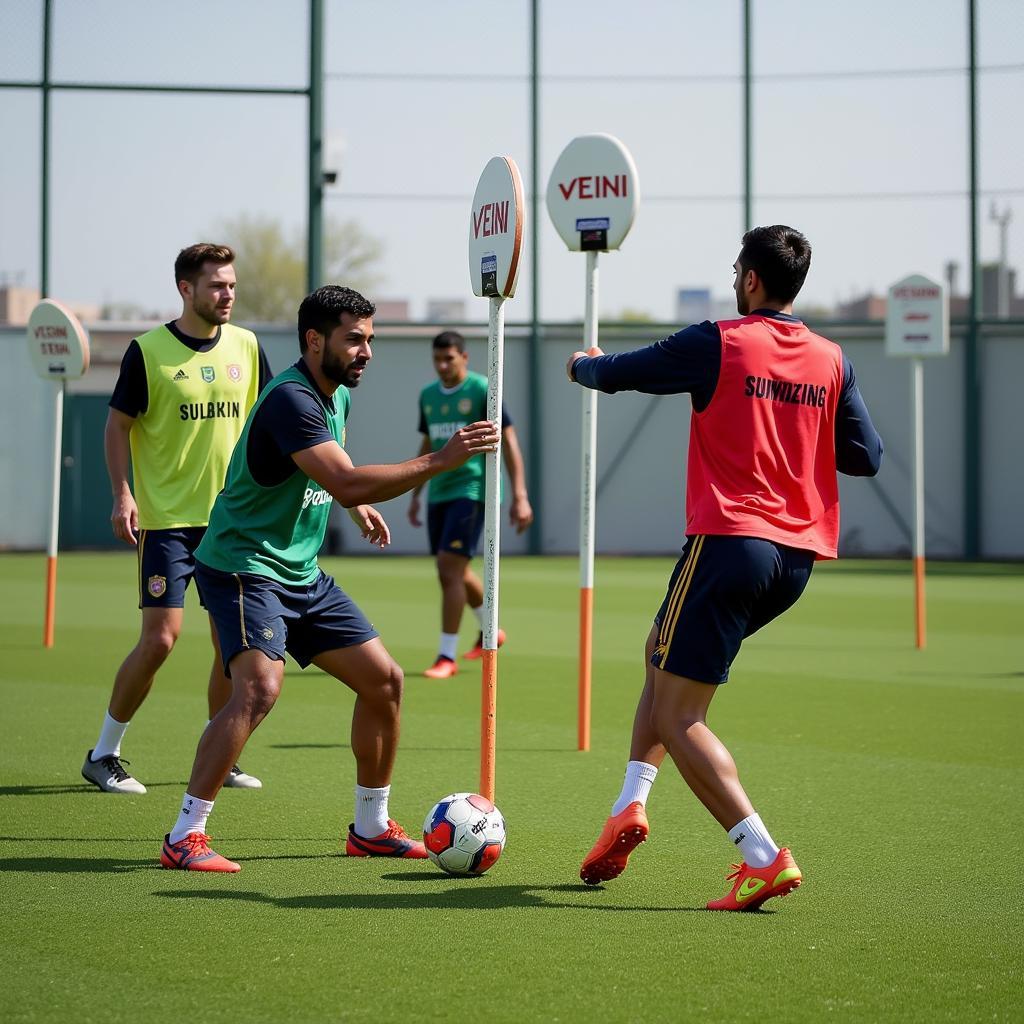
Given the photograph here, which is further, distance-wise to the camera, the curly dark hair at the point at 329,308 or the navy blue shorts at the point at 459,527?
the navy blue shorts at the point at 459,527

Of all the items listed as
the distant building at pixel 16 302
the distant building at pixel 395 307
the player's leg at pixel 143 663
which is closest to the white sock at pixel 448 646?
the player's leg at pixel 143 663

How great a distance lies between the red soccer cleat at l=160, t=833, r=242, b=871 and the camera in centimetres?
547

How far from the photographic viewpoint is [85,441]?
2680 cm

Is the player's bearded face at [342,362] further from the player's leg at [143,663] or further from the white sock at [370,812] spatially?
the player's leg at [143,663]

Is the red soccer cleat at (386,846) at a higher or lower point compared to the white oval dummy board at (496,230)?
lower

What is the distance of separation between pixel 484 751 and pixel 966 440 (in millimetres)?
21654

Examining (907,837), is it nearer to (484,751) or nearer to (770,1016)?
(484,751)

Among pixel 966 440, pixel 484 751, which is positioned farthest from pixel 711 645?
pixel 966 440

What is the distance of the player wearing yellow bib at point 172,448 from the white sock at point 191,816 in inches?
56.6

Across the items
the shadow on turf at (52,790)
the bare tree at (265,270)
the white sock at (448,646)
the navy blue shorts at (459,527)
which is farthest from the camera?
the bare tree at (265,270)

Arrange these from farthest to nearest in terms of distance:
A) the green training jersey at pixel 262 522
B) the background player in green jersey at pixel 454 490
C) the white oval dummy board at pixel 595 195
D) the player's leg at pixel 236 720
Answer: the background player in green jersey at pixel 454 490, the white oval dummy board at pixel 595 195, the green training jersey at pixel 262 522, the player's leg at pixel 236 720

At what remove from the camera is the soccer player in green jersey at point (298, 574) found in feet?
17.7

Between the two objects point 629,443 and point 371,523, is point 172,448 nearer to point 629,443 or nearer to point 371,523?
point 371,523

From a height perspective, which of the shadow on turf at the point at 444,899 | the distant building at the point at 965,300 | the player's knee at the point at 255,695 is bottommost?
the shadow on turf at the point at 444,899
